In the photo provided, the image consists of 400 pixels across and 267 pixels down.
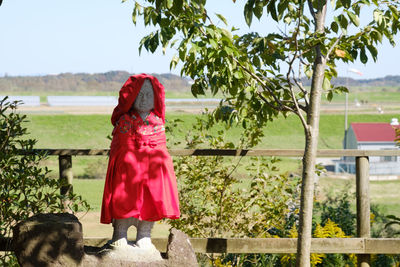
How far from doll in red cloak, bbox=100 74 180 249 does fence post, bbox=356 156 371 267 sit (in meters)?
1.80

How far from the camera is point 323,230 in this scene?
228 inches

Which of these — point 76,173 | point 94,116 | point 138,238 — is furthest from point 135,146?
point 94,116

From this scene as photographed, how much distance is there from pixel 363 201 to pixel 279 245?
35.0 inches

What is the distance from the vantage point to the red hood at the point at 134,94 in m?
4.16

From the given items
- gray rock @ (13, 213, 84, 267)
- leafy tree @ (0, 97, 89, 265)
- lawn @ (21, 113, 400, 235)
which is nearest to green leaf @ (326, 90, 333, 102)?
leafy tree @ (0, 97, 89, 265)

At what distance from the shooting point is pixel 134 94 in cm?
417

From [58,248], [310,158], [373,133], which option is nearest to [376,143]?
[373,133]

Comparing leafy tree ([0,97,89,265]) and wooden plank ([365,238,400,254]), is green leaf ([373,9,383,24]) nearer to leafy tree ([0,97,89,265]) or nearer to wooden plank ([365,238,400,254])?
wooden plank ([365,238,400,254])

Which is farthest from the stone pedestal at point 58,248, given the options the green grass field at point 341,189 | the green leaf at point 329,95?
the green grass field at point 341,189

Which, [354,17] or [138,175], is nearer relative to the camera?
[354,17]

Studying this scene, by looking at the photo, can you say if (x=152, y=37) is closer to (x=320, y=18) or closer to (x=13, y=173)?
(x=320, y=18)

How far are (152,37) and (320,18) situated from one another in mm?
1364

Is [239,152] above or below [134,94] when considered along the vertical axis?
below

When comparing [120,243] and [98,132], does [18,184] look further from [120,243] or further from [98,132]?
[98,132]
